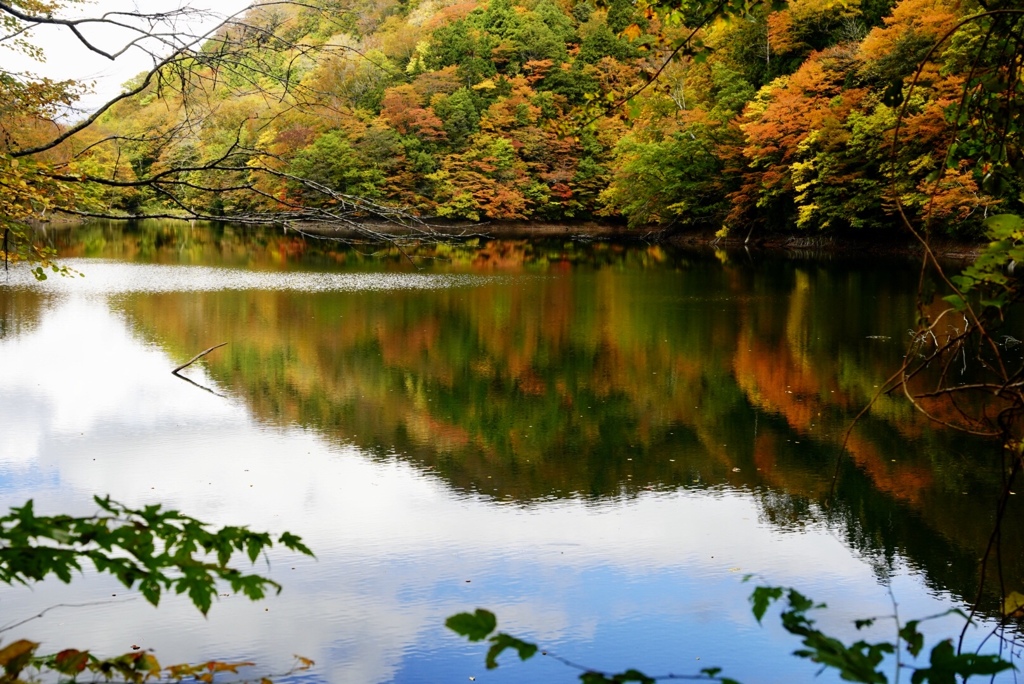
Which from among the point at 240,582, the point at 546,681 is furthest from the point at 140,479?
the point at 240,582

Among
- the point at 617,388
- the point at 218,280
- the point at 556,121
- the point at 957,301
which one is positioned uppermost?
the point at 556,121

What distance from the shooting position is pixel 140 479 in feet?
23.6

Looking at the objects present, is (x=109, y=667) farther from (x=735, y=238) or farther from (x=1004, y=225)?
(x=735, y=238)

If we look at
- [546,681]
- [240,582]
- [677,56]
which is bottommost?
[546,681]

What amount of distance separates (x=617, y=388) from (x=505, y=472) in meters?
3.12

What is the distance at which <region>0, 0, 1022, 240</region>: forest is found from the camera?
359 cm

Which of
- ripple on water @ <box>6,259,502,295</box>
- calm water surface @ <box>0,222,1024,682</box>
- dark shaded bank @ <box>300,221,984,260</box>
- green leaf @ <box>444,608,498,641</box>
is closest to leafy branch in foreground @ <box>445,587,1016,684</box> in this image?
green leaf @ <box>444,608,498,641</box>

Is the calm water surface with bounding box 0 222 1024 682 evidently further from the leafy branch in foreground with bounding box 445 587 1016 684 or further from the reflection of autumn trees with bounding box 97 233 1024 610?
the leafy branch in foreground with bounding box 445 587 1016 684

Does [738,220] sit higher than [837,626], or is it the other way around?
[738,220]

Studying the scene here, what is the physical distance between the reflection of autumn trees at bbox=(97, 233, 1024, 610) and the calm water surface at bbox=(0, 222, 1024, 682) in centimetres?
5

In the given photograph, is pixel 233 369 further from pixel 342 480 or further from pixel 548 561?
pixel 548 561

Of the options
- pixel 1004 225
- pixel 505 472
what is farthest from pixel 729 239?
pixel 1004 225

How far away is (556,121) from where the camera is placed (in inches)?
629

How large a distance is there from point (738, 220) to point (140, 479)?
89.6ft
